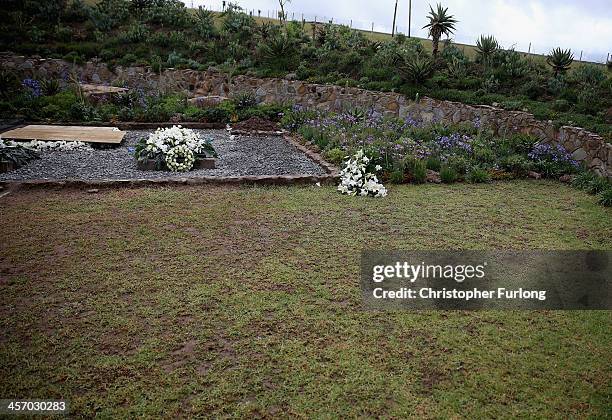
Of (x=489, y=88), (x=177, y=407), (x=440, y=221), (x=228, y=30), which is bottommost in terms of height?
(x=177, y=407)

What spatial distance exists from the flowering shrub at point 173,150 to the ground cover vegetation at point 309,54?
5.99m

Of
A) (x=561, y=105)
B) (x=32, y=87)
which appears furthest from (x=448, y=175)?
(x=32, y=87)

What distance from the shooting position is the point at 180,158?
806cm

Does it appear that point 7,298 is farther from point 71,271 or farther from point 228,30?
point 228,30

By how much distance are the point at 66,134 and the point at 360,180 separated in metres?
6.45

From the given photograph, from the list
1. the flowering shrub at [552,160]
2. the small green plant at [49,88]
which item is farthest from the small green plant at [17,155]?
the flowering shrub at [552,160]

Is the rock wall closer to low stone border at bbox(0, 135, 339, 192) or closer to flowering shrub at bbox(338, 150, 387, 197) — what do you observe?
flowering shrub at bbox(338, 150, 387, 197)

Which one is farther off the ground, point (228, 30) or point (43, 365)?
point (228, 30)

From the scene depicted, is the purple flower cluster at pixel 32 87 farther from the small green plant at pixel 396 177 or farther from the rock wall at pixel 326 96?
the small green plant at pixel 396 177

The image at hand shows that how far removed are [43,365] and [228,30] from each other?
16453mm

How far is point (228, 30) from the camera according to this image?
1762cm

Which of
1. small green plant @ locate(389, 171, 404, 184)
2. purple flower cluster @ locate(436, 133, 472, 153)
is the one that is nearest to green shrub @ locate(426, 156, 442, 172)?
purple flower cluster @ locate(436, 133, 472, 153)

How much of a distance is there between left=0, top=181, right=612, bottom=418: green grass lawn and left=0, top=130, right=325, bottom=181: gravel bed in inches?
63.8

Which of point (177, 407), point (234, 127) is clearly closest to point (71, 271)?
point (177, 407)
